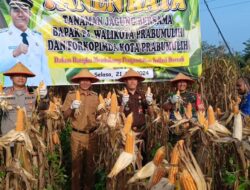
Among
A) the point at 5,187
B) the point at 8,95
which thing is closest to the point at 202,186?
the point at 5,187

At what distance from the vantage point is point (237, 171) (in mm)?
3344

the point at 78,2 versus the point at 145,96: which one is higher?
the point at 78,2

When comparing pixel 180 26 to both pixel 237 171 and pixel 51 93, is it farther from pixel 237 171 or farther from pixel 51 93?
pixel 237 171

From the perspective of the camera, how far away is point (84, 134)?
5.30m

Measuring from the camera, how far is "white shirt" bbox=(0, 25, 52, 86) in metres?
6.51

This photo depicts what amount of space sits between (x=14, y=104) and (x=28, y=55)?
2.17m

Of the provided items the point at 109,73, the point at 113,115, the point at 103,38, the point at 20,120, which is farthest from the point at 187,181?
the point at 103,38

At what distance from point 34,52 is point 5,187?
11.0ft

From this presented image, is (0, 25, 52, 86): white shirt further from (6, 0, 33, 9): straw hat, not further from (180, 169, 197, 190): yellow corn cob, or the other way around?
(180, 169, 197, 190): yellow corn cob

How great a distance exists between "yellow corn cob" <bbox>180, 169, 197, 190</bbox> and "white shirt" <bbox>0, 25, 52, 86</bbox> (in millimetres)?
4462

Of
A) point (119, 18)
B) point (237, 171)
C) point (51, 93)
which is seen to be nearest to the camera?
point (237, 171)

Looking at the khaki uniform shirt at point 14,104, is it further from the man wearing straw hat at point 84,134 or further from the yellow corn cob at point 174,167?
the yellow corn cob at point 174,167

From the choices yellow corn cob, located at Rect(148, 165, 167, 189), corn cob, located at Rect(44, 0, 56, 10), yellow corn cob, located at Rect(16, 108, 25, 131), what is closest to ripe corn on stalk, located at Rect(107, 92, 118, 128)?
yellow corn cob, located at Rect(16, 108, 25, 131)

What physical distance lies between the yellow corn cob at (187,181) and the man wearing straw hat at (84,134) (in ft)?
9.45
